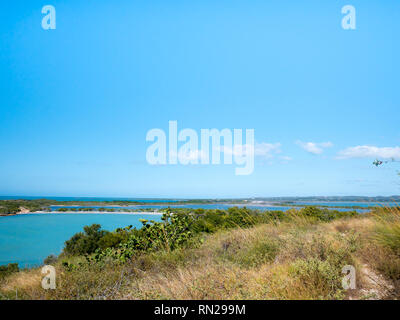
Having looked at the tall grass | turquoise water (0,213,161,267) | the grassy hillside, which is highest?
the tall grass

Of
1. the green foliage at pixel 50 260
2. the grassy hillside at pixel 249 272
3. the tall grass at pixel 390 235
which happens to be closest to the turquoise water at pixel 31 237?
the green foliage at pixel 50 260

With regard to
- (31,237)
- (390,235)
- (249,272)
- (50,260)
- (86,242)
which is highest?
(390,235)

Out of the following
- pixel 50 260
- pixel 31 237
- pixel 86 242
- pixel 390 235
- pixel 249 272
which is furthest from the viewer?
pixel 31 237

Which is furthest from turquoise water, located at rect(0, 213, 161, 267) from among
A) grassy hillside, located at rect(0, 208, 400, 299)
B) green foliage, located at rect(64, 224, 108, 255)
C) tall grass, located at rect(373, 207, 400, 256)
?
tall grass, located at rect(373, 207, 400, 256)

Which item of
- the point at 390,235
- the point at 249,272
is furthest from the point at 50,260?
the point at 390,235

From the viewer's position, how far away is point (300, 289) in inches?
91.4

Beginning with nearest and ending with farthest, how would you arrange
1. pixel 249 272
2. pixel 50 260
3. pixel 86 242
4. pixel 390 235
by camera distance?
1. pixel 249 272
2. pixel 390 235
3. pixel 50 260
4. pixel 86 242

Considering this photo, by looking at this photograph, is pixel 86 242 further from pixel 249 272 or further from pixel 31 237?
pixel 31 237

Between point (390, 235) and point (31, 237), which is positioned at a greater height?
point (390, 235)

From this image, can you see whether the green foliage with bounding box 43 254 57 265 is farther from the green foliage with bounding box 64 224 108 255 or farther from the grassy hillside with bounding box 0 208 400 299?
the grassy hillside with bounding box 0 208 400 299

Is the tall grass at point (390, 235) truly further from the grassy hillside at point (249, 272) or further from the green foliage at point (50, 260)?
the green foliage at point (50, 260)

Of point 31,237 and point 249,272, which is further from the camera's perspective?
point 31,237
